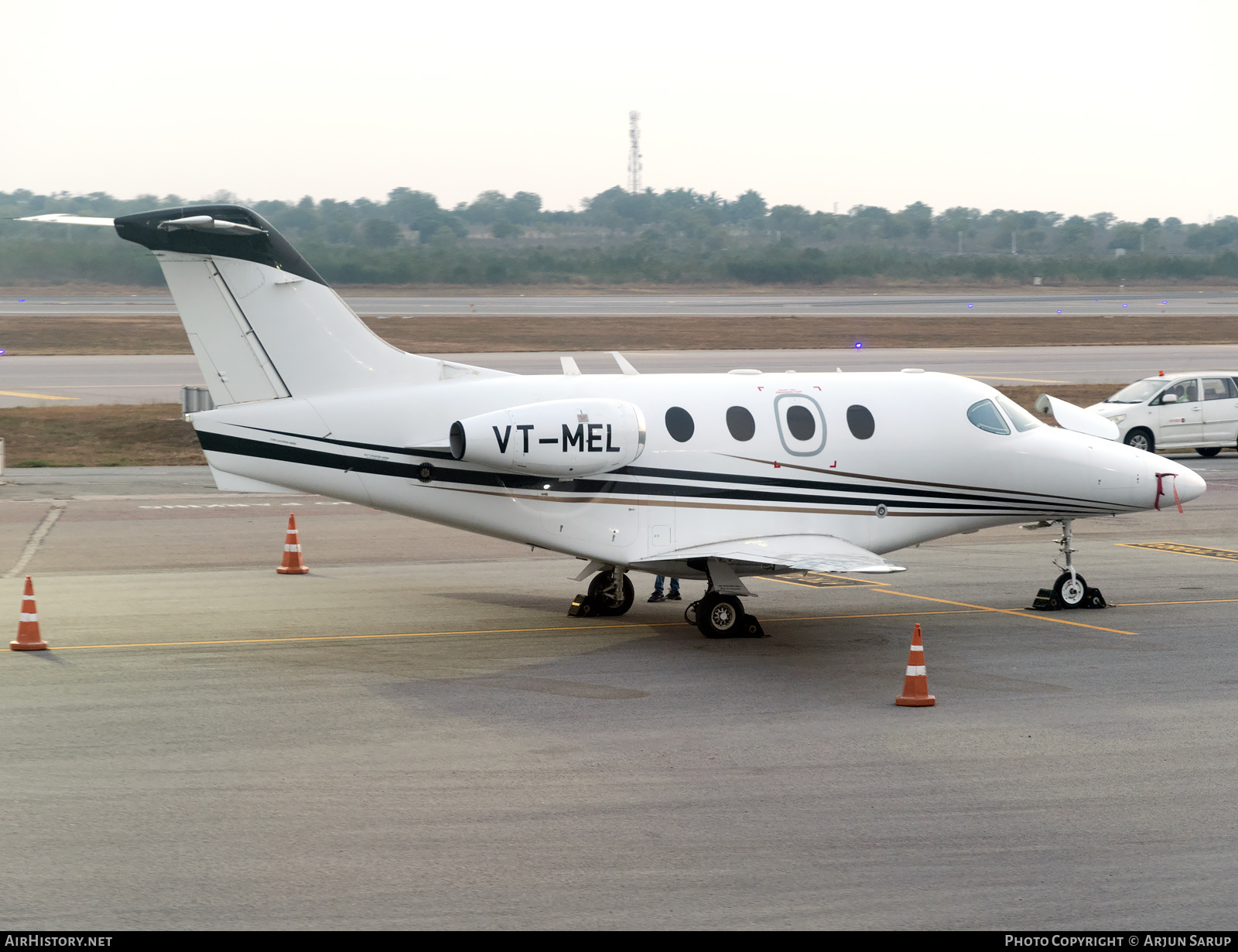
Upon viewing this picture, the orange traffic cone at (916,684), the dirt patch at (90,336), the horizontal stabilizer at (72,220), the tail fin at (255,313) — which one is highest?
the horizontal stabilizer at (72,220)

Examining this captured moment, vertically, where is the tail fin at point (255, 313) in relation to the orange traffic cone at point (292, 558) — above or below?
above

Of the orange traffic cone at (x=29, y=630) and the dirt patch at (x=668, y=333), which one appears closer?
the orange traffic cone at (x=29, y=630)

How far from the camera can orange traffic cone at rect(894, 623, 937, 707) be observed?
522 inches

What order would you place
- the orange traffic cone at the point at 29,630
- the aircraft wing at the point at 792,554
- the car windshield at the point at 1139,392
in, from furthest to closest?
the car windshield at the point at 1139,392 < the orange traffic cone at the point at 29,630 < the aircraft wing at the point at 792,554

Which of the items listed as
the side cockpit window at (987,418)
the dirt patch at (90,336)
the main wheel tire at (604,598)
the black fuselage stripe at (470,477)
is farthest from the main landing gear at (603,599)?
the dirt patch at (90,336)

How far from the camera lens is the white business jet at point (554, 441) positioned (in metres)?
15.8

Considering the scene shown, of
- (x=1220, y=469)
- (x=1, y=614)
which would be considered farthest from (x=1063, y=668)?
(x=1220, y=469)

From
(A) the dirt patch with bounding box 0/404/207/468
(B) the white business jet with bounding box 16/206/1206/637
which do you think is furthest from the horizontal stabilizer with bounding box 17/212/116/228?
(A) the dirt patch with bounding box 0/404/207/468

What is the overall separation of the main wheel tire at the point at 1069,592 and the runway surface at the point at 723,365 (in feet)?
105

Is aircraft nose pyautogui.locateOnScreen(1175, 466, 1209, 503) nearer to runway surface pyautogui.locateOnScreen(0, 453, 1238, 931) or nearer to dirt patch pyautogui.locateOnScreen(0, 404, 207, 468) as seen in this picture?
runway surface pyautogui.locateOnScreen(0, 453, 1238, 931)

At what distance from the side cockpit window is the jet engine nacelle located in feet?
14.9

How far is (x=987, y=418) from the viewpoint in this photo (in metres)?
17.7

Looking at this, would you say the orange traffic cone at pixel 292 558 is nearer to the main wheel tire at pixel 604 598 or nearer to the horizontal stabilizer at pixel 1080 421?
the main wheel tire at pixel 604 598

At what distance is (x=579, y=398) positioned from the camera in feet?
53.7
